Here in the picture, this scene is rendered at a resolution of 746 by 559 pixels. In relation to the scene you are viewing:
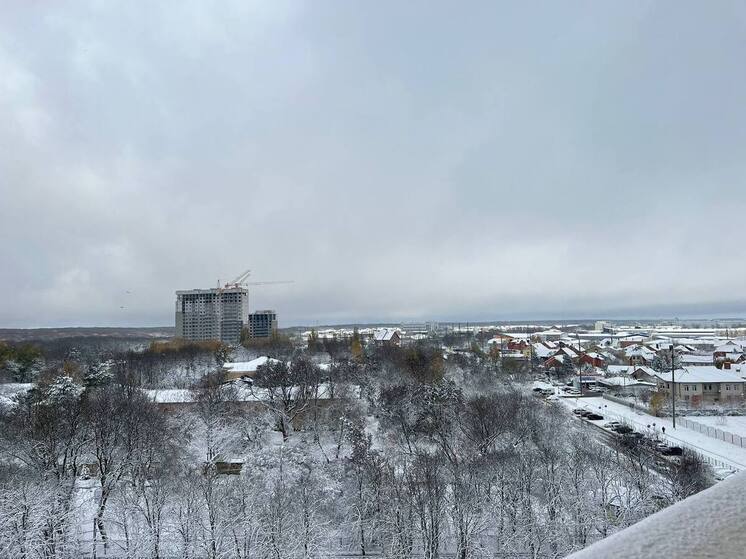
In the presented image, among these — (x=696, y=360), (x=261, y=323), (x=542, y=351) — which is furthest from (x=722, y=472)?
(x=261, y=323)

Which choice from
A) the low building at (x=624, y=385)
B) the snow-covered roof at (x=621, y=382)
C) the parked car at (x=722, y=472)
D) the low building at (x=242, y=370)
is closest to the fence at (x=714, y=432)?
Answer: the parked car at (x=722, y=472)

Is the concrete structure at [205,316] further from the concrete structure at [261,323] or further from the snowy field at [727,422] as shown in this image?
the snowy field at [727,422]

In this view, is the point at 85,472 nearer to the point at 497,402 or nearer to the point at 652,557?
the point at 497,402

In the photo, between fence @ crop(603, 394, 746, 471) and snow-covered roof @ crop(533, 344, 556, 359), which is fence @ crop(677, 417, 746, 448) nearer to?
fence @ crop(603, 394, 746, 471)

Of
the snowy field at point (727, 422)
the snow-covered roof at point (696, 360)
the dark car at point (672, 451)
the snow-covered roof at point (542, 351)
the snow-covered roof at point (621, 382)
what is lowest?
the snow-covered roof at point (542, 351)

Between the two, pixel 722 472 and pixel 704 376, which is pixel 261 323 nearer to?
pixel 704 376

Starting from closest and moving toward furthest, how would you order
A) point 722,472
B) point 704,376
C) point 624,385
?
1. point 722,472
2. point 704,376
3. point 624,385
